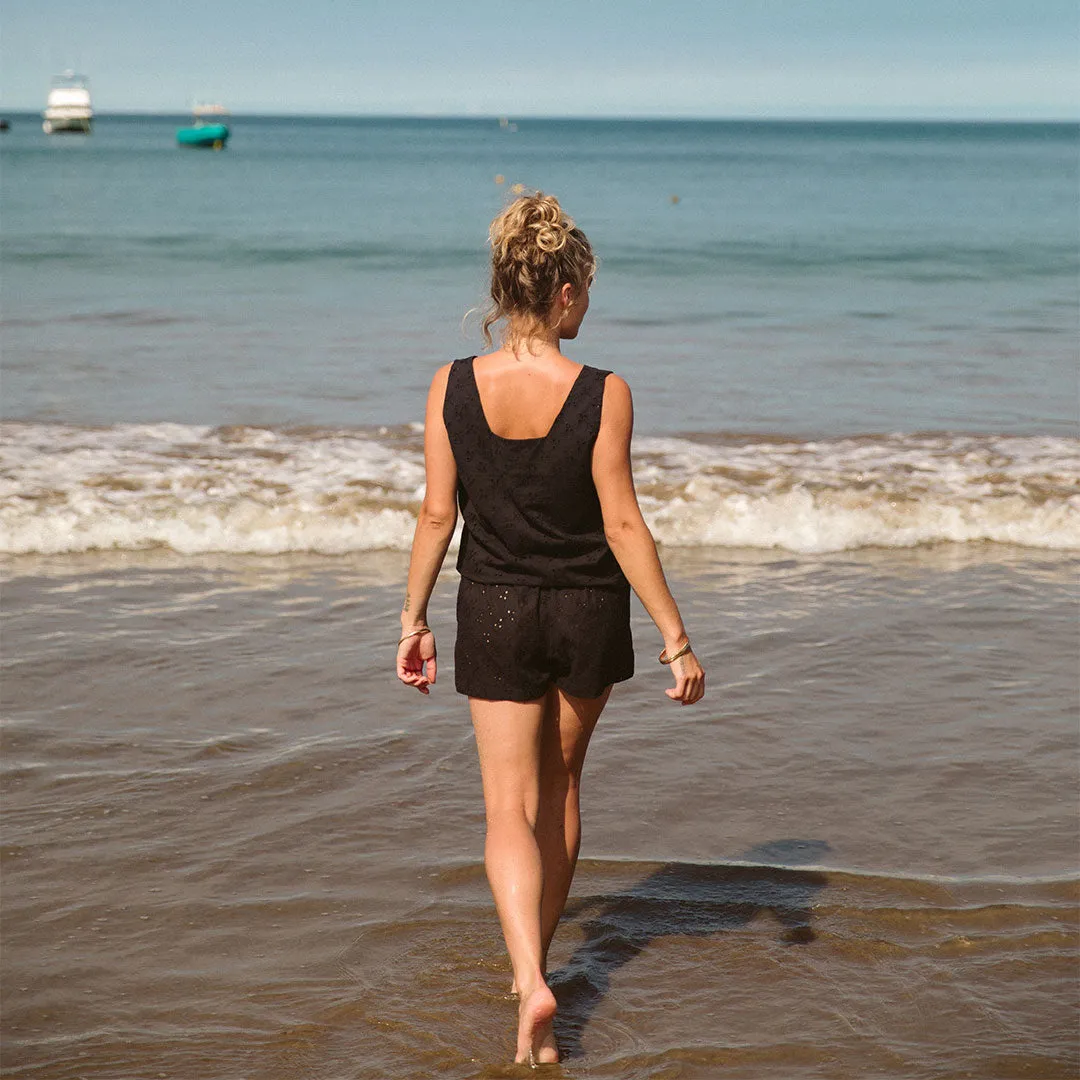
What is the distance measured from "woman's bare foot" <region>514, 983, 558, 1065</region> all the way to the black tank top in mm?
979

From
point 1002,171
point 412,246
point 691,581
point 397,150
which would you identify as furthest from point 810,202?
point 397,150

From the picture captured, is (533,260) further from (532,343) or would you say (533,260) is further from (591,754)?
(591,754)

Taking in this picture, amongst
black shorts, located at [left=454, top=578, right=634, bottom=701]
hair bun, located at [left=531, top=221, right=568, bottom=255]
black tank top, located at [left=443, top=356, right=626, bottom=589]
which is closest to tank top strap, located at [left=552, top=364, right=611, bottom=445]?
black tank top, located at [left=443, top=356, right=626, bottom=589]

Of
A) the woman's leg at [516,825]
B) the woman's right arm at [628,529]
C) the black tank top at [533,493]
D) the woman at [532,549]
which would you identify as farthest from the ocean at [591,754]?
the woman's right arm at [628,529]

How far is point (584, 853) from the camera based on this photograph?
451 centimetres

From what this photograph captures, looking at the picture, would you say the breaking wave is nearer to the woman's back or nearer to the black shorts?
the black shorts

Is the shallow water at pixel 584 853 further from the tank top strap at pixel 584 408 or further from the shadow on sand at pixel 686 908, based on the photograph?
the tank top strap at pixel 584 408

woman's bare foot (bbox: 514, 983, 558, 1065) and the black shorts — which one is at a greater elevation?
the black shorts

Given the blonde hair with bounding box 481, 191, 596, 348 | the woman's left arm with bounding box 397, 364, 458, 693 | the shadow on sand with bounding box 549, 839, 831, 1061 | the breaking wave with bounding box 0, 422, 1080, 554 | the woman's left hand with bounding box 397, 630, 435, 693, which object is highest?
the blonde hair with bounding box 481, 191, 596, 348

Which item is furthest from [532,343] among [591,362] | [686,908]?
[591,362]

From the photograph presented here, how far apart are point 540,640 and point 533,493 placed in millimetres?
363

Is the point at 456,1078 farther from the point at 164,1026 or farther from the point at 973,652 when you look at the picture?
the point at 973,652

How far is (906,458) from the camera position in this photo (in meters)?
10.6

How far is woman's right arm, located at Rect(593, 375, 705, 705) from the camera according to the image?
3.08 metres
